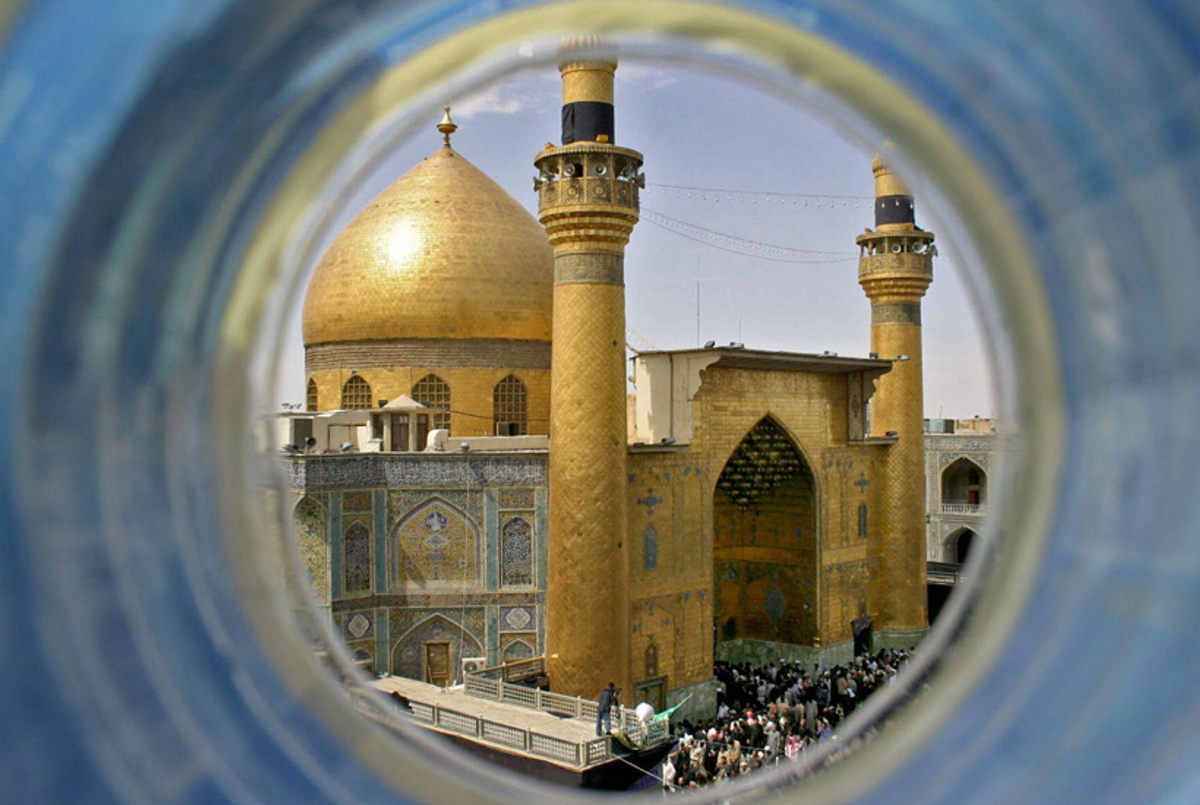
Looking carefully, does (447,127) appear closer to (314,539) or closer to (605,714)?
(314,539)

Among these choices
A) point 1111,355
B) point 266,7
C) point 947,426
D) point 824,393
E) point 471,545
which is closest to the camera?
point 266,7

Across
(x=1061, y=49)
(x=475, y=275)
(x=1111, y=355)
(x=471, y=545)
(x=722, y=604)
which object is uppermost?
(x=475, y=275)

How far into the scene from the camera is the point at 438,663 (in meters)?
13.5

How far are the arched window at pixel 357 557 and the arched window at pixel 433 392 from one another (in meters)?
3.56

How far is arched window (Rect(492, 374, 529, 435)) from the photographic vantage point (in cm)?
1694

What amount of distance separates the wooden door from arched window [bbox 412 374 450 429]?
4.09m

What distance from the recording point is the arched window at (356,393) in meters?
17.1

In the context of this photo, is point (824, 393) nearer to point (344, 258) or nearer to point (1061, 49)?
point (344, 258)

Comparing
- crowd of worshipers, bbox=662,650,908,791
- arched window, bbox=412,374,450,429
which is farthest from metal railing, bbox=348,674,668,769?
arched window, bbox=412,374,450,429

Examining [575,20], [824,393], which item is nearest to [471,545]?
[824,393]

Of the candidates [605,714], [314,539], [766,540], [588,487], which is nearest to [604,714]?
[605,714]

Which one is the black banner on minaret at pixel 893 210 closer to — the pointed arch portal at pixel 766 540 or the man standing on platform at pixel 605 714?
the pointed arch portal at pixel 766 540

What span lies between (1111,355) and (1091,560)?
11.9 inches

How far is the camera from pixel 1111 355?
65.6 inches
